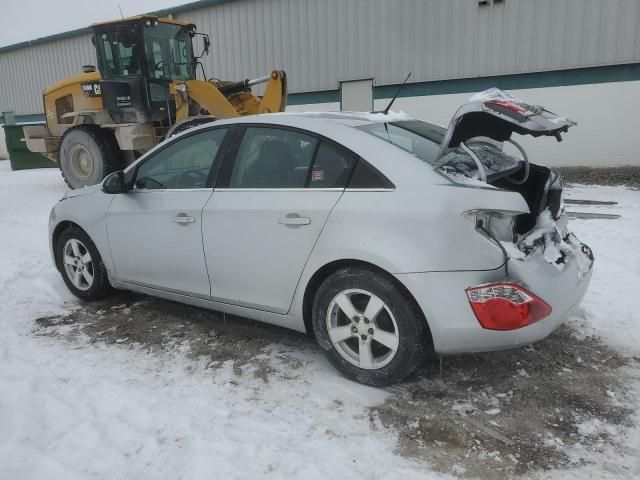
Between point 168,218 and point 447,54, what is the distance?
35.1 feet

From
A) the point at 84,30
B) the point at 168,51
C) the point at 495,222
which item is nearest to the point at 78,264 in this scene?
the point at 495,222

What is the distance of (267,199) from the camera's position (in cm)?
322

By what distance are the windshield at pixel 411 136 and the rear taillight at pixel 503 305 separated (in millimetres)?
783

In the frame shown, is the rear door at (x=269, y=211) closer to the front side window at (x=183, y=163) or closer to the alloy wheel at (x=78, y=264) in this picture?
the front side window at (x=183, y=163)

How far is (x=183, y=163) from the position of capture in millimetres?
3875

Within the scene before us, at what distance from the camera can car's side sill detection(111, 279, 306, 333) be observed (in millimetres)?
3248

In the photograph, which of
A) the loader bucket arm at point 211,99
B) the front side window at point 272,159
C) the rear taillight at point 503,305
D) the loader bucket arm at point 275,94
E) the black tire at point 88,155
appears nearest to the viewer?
the rear taillight at point 503,305

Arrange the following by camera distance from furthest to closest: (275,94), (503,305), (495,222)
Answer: (275,94) → (495,222) → (503,305)

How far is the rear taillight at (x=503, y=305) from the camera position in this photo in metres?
→ 2.53

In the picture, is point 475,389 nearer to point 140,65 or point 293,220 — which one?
point 293,220

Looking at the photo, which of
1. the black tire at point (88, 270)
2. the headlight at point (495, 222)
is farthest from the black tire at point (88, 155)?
the headlight at point (495, 222)

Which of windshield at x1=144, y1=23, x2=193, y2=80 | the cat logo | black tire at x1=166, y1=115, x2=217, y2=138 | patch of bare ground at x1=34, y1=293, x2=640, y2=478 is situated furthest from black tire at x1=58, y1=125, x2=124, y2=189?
patch of bare ground at x1=34, y1=293, x2=640, y2=478

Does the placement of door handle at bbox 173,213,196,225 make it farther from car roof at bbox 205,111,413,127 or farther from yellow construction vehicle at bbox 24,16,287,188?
yellow construction vehicle at bbox 24,16,287,188

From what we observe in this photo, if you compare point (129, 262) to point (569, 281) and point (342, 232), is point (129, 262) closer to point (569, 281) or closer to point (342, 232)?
point (342, 232)
